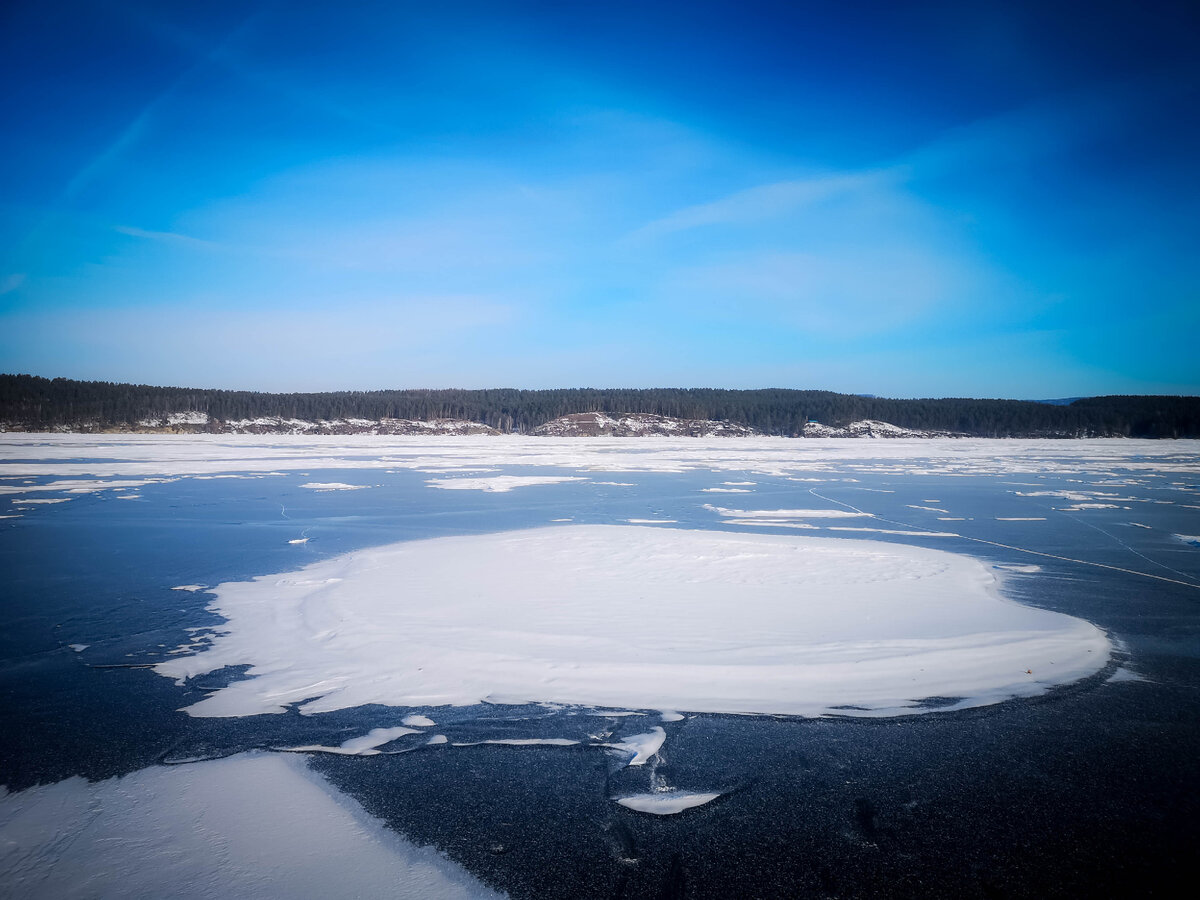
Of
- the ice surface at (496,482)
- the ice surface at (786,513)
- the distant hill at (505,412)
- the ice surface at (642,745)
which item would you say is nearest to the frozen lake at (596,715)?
the ice surface at (642,745)

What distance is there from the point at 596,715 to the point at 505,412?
106 metres

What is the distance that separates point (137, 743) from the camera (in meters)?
4.23

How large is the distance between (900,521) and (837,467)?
17.5 m

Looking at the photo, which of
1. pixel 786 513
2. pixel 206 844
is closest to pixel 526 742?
pixel 206 844

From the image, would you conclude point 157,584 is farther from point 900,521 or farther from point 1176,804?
point 900,521

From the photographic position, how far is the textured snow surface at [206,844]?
291cm

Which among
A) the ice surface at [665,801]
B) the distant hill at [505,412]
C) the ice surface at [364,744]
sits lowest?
the ice surface at [364,744]

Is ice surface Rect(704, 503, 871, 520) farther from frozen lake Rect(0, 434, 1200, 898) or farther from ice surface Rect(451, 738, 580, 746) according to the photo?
ice surface Rect(451, 738, 580, 746)

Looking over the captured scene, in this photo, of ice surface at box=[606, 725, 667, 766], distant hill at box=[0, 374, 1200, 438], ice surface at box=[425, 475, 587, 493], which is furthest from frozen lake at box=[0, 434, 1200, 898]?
distant hill at box=[0, 374, 1200, 438]

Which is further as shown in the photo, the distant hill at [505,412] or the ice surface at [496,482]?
the distant hill at [505,412]

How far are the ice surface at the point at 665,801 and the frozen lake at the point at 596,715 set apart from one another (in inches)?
0.8

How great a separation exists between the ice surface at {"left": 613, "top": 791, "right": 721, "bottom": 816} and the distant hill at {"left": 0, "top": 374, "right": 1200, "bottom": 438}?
8985 cm

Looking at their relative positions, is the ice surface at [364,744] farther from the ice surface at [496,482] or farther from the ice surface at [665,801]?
the ice surface at [496,482]

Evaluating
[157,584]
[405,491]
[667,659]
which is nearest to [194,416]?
[405,491]
